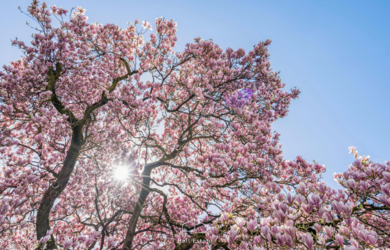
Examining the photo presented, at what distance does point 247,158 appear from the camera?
576 centimetres

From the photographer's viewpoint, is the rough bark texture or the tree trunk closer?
the tree trunk

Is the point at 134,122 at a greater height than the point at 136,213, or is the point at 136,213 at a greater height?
the point at 134,122

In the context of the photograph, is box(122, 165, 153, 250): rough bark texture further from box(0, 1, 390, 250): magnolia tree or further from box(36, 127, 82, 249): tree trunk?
box(36, 127, 82, 249): tree trunk

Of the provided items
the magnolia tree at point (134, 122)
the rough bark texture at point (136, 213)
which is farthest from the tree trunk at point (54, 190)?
the rough bark texture at point (136, 213)

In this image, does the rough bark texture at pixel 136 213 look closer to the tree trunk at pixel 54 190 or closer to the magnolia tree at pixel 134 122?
the magnolia tree at pixel 134 122

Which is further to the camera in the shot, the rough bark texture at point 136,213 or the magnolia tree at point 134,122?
the rough bark texture at point 136,213

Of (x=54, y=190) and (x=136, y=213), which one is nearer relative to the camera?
Answer: (x=54, y=190)

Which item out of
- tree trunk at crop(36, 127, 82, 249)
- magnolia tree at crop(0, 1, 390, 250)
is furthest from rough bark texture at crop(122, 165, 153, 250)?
tree trunk at crop(36, 127, 82, 249)

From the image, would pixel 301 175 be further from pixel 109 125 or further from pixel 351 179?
pixel 109 125

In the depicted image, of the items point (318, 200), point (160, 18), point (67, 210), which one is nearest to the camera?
point (318, 200)

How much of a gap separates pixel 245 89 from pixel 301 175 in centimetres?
422

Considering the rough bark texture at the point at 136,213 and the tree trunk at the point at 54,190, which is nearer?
the tree trunk at the point at 54,190

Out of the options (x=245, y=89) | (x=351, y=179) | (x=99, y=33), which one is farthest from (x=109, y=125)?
(x=351, y=179)

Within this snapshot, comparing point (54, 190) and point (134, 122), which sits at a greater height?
point (134, 122)
